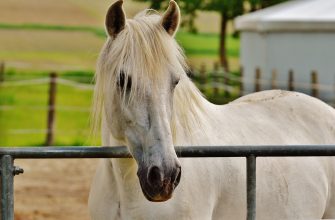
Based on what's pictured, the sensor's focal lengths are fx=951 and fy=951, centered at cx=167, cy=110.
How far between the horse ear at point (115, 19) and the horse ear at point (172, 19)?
0.20m

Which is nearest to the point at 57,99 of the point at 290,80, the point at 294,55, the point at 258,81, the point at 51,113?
the point at 294,55

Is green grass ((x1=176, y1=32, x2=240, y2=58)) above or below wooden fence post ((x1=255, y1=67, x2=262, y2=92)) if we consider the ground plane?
above

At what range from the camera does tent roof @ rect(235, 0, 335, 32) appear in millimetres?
22828

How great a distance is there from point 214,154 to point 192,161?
2.46 feet

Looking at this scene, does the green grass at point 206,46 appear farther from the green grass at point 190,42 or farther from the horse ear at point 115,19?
the horse ear at point 115,19

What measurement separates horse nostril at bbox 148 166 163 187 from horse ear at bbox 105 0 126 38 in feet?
2.61

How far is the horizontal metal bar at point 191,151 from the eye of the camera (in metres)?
3.77

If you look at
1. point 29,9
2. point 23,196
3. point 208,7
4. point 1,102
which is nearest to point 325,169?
point 23,196

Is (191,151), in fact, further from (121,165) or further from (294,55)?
(294,55)

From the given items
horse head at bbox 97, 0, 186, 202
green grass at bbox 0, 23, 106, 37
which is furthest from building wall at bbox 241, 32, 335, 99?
green grass at bbox 0, 23, 106, 37

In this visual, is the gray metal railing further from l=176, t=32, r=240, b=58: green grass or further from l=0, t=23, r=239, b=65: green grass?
l=176, t=32, r=240, b=58: green grass

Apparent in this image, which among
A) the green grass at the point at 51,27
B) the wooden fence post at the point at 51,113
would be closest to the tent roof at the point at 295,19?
the wooden fence post at the point at 51,113

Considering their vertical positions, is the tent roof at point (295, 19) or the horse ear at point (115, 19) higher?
the tent roof at point (295, 19)

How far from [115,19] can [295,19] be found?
19765mm
